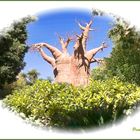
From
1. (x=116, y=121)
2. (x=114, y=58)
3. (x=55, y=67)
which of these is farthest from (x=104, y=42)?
(x=116, y=121)

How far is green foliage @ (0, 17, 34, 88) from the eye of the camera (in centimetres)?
857

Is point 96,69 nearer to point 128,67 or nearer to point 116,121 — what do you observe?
point 128,67

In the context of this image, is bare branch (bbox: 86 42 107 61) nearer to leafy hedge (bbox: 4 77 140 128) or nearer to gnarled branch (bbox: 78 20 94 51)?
gnarled branch (bbox: 78 20 94 51)

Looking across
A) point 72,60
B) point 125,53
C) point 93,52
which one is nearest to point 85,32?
point 93,52

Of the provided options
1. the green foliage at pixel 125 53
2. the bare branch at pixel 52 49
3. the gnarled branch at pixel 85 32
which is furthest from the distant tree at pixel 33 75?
the green foliage at pixel 125 53

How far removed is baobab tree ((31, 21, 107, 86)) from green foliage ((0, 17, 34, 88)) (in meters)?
0.29

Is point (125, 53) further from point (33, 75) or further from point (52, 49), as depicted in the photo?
point (33, 75)

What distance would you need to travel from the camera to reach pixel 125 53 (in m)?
9.43

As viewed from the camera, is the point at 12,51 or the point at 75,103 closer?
the point at 75,103

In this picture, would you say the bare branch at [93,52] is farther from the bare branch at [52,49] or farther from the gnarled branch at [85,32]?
the bare branch at [52,49]

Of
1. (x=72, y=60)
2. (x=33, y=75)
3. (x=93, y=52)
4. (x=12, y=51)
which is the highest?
(x=12, y=51)

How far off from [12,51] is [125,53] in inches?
87.8

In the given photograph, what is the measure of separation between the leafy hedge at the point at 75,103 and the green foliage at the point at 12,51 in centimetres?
78

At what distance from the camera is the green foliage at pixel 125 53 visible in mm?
9117
